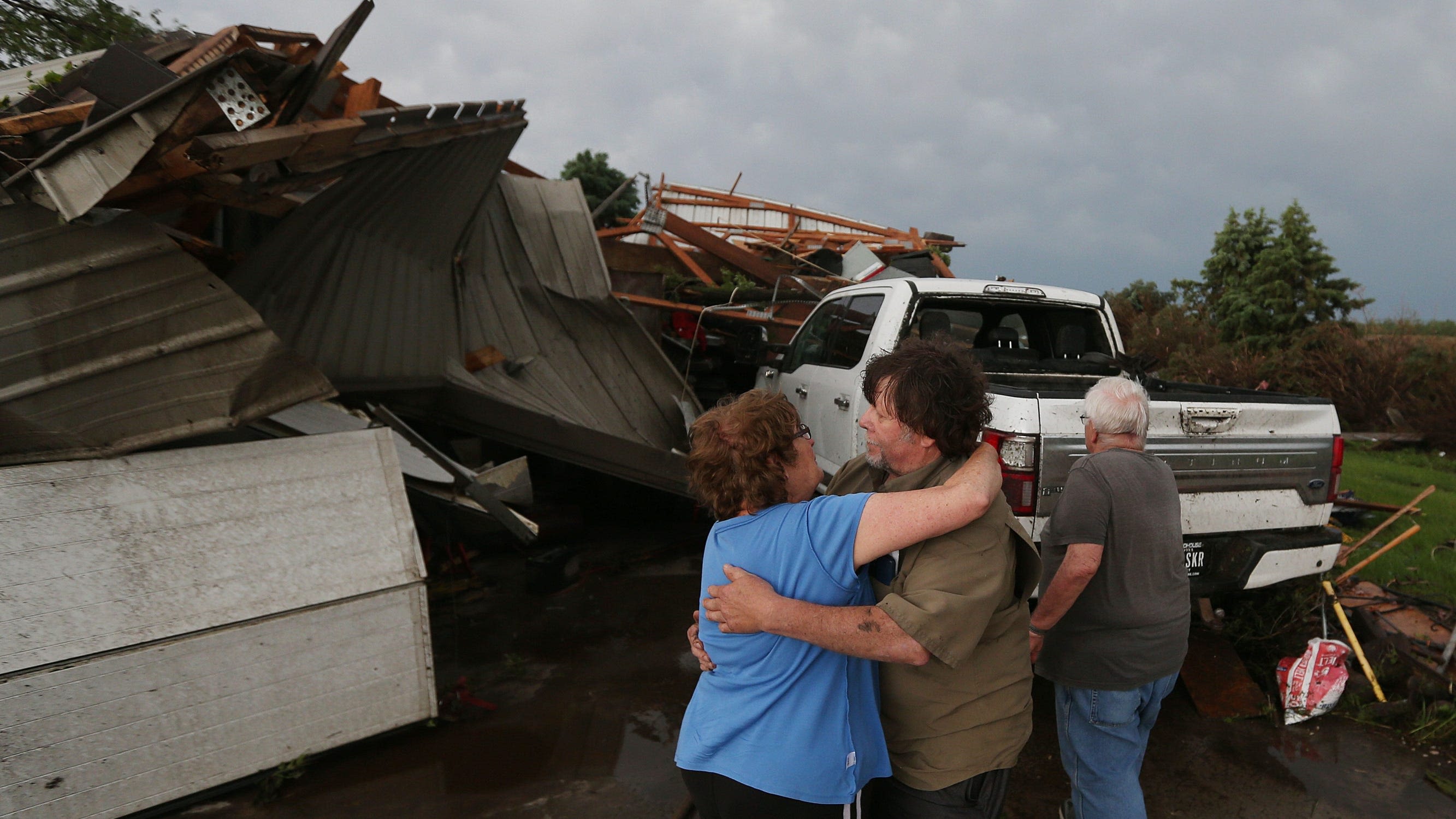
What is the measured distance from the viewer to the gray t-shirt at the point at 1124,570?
83.8 inches

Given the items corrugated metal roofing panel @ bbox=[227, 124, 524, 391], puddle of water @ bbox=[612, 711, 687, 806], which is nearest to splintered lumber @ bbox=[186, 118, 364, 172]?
corrugated metal roofing panel @ bbox=[227, 124, 524, 391]

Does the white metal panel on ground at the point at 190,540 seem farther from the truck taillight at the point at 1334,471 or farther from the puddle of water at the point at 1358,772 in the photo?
the truck taillight at the point at 1334,471

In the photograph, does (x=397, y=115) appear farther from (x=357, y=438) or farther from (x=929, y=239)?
(x=929, y=239)

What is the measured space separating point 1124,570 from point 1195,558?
1521mm

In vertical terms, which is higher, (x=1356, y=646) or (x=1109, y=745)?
(x=1109, y=745)

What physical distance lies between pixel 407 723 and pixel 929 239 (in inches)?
344

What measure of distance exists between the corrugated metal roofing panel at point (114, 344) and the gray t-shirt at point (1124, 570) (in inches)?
118

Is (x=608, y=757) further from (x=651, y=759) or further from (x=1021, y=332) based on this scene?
(x=1021, y=332)

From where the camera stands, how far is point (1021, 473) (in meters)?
3.05

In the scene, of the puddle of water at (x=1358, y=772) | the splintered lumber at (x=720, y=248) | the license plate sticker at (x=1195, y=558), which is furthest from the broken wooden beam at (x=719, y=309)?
the puddle of water at (x=1358, y=772)

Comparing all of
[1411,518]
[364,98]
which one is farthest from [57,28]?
[1411,518]

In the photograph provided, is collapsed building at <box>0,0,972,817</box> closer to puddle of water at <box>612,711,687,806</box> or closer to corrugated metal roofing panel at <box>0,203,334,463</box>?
corrugated metal roofing panel at <box>0,203,334,463</box>

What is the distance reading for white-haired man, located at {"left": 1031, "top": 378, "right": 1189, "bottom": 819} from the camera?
2127 millimetres

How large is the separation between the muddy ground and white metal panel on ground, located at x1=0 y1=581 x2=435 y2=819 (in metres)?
0.20
